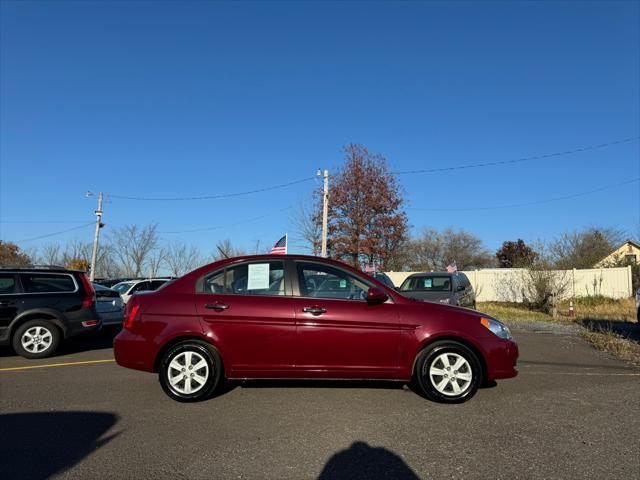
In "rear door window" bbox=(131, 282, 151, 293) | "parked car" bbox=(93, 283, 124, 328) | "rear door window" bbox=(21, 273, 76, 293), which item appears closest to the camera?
"rear door window" bbox=(21, 273, 76, 293)

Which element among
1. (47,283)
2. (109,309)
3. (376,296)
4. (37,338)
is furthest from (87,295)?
(376,296)

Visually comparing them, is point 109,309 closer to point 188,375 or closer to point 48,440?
point 188,375

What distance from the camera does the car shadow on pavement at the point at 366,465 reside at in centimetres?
354

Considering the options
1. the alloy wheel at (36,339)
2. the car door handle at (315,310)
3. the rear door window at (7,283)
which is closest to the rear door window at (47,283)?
the rear door window at (7,283)

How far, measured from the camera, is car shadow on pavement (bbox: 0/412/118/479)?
3.69 m

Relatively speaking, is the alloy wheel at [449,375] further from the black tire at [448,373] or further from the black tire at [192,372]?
the black tire at [192,372]

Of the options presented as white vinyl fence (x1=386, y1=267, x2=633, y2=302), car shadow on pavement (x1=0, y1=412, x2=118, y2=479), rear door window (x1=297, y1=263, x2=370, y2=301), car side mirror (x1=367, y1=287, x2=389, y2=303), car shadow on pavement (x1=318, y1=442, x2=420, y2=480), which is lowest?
car shadow on pavement (x1=0, y1=412, x2=118, y2=479)

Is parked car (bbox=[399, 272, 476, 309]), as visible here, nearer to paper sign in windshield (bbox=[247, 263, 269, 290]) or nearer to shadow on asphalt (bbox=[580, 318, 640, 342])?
shadow on asphalt (bbox=[580, 318, 640, 342])

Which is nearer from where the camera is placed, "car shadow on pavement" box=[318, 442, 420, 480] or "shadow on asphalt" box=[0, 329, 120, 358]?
"car shadow on pavement" box=[318, 442, 420, 480]

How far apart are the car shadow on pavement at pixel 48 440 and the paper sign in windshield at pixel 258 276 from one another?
199 centimetres

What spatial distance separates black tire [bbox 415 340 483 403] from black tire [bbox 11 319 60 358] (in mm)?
6817

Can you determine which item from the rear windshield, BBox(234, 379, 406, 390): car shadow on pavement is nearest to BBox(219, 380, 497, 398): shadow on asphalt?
BBox(234, 379, 406, 390): car shadow on pavement

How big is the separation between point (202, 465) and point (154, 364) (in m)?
2.04

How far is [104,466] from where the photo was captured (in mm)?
3707
